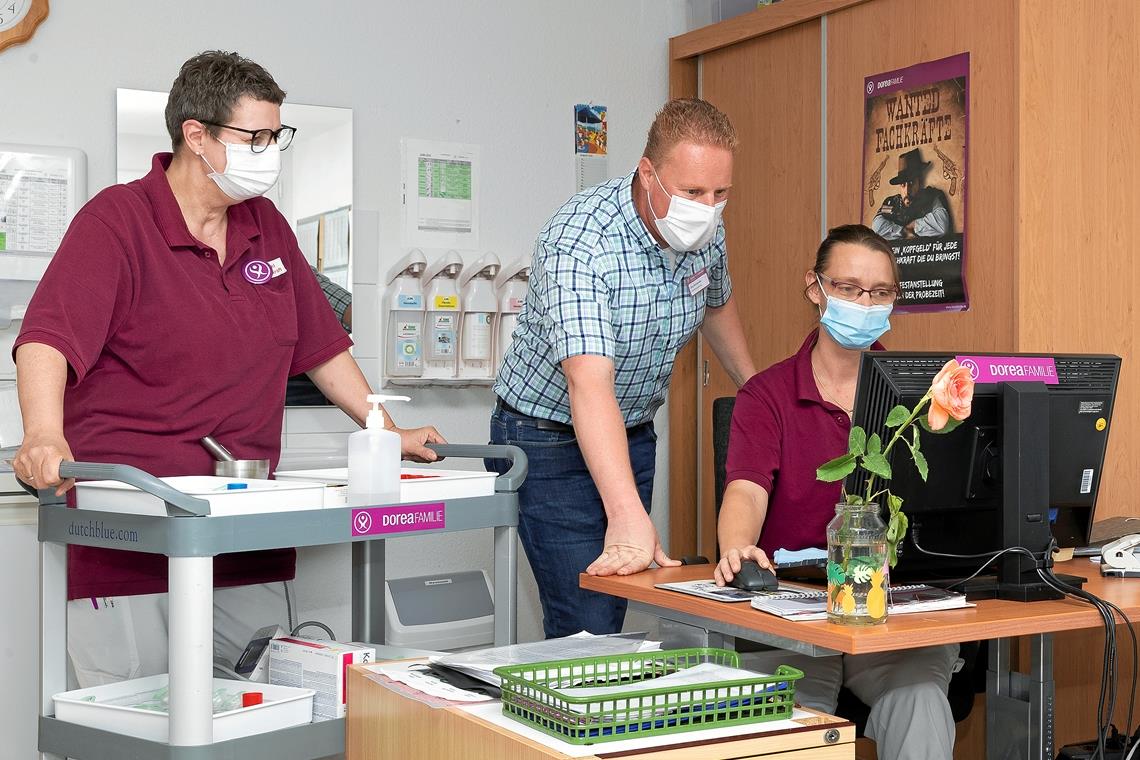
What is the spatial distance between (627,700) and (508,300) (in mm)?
2279

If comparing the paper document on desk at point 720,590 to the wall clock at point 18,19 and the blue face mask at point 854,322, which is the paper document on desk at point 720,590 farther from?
the wall clock at point 18,19

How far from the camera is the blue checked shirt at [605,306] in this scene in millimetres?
2123

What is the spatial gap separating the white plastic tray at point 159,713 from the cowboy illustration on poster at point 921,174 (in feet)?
6.03

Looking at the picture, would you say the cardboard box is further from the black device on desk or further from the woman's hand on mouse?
the black device on desk

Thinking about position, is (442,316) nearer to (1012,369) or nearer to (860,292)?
(860,292)

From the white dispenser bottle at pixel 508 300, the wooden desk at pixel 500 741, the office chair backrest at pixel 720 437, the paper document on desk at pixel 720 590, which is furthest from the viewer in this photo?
the white dispenser bottle at pixel 508 300

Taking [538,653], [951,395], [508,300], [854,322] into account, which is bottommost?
[538,653]

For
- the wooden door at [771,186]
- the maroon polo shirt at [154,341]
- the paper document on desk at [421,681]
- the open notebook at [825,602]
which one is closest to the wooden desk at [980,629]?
the open notebook at [825,602]

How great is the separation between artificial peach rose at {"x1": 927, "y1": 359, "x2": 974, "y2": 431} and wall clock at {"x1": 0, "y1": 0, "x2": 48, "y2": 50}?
230cm

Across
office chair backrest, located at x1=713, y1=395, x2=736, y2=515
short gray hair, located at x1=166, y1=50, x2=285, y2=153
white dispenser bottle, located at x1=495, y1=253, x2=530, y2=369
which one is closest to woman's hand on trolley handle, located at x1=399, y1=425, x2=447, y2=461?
short gray hair, located at x1=166, y1=50, x2=285, y2=153

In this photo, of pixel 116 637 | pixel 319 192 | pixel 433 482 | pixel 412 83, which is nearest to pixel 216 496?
pixel 433 482

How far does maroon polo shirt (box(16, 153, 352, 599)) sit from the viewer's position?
6.31 ft

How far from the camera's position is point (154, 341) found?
2.02 metres

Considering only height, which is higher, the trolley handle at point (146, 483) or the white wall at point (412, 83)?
the white wall at point (412, 83)
